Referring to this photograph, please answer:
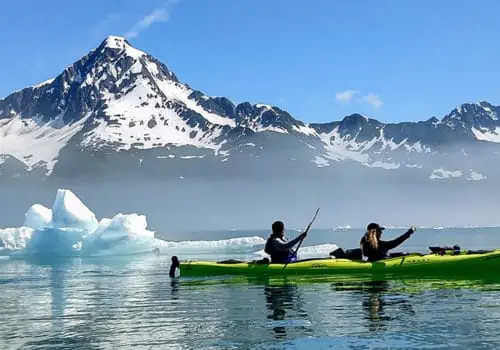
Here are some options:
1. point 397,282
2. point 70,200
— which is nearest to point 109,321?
point 397,282

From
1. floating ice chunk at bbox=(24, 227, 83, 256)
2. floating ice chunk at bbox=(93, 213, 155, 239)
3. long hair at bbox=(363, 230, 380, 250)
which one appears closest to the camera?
long hair at bbox=(363, 230, 380, 250)

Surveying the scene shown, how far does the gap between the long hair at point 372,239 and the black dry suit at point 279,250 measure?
8.32ft

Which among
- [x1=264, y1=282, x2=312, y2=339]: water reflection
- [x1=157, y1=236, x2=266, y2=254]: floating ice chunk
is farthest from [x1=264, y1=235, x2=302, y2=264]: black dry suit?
[x1=157, y1=236, x2=266, y2=254]: floating ice chunk

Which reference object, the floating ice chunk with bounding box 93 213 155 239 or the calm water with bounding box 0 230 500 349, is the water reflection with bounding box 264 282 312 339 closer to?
the calm water with bounding box 0 230 500 349

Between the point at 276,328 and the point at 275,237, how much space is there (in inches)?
445

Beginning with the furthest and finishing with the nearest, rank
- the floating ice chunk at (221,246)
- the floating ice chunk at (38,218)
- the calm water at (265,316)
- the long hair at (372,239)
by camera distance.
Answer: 1. the floating ice chunk at (221,246)
2. the floating ice chunk at (38,218)
3. the long hair at (372,239)
4. the calm water at (265,316)

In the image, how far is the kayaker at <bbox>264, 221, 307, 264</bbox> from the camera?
27641 millimetres

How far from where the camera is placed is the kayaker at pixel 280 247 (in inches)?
1088

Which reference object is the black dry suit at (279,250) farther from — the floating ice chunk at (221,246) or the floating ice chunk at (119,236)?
the floating ice chunk at (221,246)

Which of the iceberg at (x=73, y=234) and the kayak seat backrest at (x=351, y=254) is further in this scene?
the iceberg at (x=73, y=234)

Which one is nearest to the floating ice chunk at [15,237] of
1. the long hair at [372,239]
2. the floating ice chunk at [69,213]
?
the floating ice chunk at [69,213]

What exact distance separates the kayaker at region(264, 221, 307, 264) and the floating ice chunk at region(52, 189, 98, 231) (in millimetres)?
58663

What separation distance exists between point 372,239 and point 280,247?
3.52 m

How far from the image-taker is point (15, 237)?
90.3 meters
